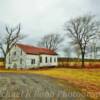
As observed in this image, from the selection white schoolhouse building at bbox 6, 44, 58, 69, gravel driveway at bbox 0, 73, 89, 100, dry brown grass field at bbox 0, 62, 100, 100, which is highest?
white schoolhouse building at bbox 6, 44, 58, 69

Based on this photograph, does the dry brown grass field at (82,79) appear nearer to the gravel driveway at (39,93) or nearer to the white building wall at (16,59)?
the gravel driveway at (39,93)

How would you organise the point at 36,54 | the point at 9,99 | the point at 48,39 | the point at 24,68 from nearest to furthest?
1. the point at 9,99
2. the point at 24,68
3. the point at 36,54
4. the point at 48,39

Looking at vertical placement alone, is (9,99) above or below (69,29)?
below

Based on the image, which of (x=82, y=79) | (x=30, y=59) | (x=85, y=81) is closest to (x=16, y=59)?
(x=30, y=59)

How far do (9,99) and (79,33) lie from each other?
47.6 m

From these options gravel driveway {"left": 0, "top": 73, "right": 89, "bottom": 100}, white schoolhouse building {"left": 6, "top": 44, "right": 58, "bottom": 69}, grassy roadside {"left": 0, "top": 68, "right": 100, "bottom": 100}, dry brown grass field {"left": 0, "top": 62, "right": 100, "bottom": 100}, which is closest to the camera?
gravel driveway {"left": 0, "top": 73, "right": 89, "bottom": 100}

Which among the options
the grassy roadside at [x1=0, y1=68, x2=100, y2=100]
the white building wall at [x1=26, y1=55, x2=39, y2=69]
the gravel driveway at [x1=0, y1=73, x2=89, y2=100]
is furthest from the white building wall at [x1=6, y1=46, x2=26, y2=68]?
the gravel driveway at [x1=0, y1=73, x2=89, y2=100]

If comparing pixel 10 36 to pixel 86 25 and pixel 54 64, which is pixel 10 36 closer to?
pixel 54 64

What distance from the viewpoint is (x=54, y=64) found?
196 feet

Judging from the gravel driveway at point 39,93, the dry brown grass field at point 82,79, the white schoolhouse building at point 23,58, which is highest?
the white schoolhouse building at point 23,58

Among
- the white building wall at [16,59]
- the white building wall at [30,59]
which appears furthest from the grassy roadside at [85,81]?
the white building wall at [16,59]

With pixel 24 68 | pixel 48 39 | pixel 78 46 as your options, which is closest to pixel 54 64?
pixel 78 46

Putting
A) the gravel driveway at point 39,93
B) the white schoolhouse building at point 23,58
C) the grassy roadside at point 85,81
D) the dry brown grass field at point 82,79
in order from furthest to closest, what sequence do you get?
1. the white schoolhouse building at point 23,58
2. the dry brown grass field at point 82,79
3. the grassy roadside at point 85,81
4. the gravel driveway at point 39,93

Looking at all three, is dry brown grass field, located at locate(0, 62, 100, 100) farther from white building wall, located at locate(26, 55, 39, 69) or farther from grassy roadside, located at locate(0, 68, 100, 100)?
white building wall, located at locate(26, 55, 39, 69)
